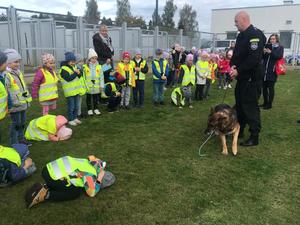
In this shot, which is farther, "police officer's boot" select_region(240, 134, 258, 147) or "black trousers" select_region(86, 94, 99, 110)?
"black trousers" select_region(86, 94, 99, 110)

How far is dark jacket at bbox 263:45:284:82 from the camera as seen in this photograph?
7.62m

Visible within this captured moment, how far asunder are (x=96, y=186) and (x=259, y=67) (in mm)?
3328

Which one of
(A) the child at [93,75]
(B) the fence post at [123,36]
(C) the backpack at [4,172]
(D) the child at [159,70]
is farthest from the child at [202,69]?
(B) the fence post at [123,36]

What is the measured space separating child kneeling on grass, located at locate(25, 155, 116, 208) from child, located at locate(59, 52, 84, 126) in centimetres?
296

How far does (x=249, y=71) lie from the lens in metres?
5.00

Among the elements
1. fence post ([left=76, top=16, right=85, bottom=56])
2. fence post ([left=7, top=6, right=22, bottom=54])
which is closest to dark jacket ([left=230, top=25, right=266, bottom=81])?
fence post ([left=7, top=6, right=22, bottom=54])

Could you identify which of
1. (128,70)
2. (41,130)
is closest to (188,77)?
(128,70)

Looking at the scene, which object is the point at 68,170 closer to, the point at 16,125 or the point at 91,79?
the point at 16,125

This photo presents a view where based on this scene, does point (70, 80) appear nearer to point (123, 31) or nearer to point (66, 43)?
point (66, 43)

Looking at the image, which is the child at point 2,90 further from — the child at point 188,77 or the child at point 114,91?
the child at point 188,77

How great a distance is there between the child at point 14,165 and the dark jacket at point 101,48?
4.68m

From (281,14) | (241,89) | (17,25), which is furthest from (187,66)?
(281,14)

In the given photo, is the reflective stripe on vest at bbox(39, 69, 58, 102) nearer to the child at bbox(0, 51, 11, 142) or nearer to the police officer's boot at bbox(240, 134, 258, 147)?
the child at bbox(0, 51, 11, 142)

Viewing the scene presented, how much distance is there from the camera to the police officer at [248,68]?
188 inches
